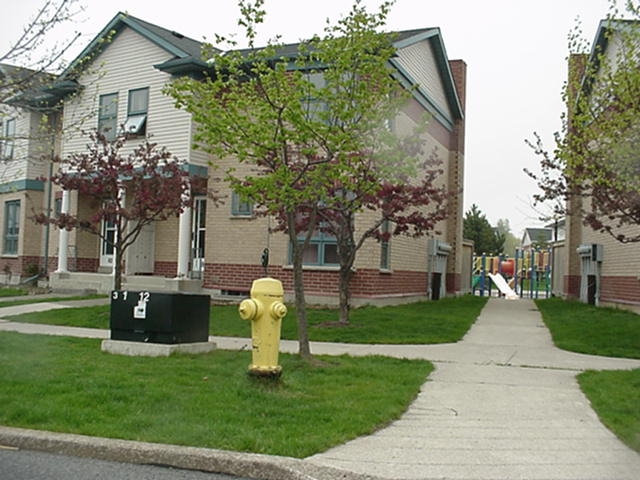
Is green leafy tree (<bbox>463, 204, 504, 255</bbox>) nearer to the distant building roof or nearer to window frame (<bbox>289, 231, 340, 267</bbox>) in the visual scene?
the distant building roof

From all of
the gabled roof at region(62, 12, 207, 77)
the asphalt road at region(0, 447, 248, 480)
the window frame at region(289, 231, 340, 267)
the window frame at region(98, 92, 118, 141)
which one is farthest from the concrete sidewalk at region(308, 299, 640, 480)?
the window frame at region(98, 92, 118, 141)

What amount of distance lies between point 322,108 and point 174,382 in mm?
4580

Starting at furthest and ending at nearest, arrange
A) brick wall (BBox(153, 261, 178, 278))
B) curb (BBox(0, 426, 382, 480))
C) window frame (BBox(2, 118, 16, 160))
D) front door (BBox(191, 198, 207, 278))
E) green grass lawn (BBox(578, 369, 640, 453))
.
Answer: brick wall (BBox(153, 261, 178, 278)) → front door (BBox(191, 198, 207, 278)) → window frame (BBox(2, 118, 16, 160)) → green grass lawn (BBox(578, 369, 640, 453)) → curb (BBox(0, 426, 382, 480))

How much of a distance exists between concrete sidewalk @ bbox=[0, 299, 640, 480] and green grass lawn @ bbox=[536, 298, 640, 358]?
2.53m

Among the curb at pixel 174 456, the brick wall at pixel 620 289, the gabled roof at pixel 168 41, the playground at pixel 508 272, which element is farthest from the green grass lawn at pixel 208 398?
the playground at pixel 508 272

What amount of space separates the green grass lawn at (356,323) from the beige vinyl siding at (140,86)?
5602 millimetres

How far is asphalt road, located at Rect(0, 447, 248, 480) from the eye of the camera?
218 inches

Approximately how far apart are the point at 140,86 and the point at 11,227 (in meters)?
9.54

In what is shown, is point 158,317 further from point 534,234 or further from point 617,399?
point 534,234

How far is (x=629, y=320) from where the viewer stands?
673 inches

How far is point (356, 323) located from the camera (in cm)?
1545

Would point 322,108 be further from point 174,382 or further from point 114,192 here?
point 114,192

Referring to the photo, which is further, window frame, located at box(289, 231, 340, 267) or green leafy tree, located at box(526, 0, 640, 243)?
window frame, located at box(289, 231, 340, 267)

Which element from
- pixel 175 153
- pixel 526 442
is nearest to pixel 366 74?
pixel 526 442
